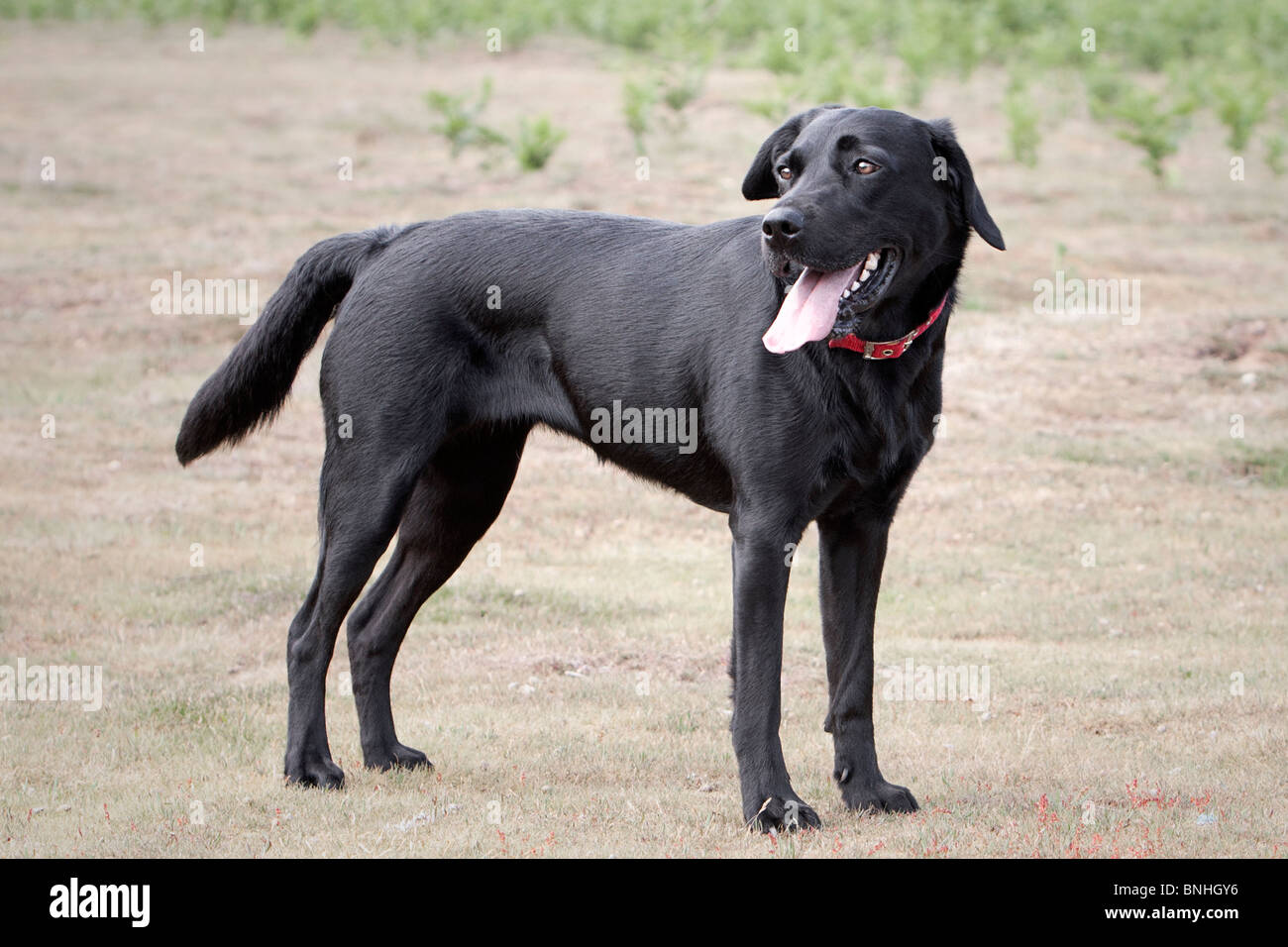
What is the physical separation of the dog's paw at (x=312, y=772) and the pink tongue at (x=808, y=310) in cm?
218

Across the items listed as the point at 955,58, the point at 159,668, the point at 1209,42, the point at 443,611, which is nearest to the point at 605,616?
the point at 443,611

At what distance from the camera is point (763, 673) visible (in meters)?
4.64

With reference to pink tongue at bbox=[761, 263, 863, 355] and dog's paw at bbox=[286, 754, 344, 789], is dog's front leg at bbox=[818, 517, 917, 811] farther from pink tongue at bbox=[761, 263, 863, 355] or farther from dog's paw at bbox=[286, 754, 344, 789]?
dog's paw at bbox=[286, 754, 344, 789]

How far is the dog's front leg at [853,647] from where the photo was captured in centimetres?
493

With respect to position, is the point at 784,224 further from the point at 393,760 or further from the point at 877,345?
the point at 393,760

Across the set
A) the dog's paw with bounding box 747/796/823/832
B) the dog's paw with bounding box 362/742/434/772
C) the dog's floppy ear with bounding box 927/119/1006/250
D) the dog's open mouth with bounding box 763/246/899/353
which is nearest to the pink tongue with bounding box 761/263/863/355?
the dog's open mouth with bounding box 763/246/899/353

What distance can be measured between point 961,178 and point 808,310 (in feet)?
2.22

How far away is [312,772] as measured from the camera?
5277 mm

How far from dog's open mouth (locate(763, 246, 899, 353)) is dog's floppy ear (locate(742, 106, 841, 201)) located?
495mm

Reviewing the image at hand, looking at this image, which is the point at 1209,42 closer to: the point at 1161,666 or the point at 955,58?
the point at 955,58

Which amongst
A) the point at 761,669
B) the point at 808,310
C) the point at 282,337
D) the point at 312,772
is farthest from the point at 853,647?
the point at 282,337

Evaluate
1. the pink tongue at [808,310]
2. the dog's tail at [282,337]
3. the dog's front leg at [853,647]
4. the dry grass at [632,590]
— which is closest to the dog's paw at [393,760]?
the dry grass at [632,590]

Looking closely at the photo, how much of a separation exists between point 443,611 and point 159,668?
159 cm
